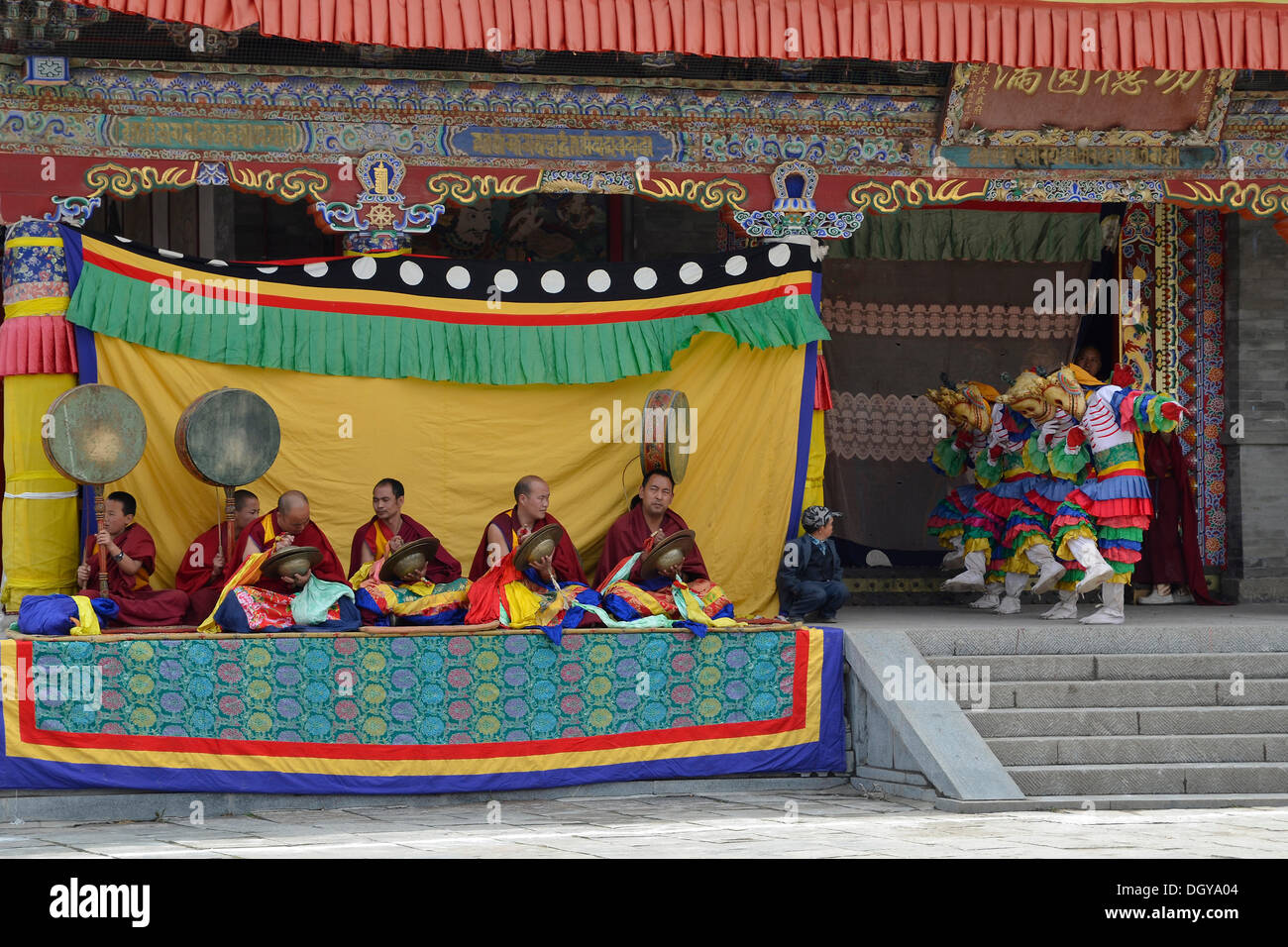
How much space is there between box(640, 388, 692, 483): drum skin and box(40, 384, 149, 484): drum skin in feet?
8.34

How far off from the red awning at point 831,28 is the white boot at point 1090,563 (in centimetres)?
248

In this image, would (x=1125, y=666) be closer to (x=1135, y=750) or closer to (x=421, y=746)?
(x=1135, y=750)

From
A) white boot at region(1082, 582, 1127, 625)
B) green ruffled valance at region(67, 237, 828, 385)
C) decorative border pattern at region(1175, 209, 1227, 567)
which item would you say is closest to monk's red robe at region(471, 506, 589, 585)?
green ruffled valance at region(67, 237, 828, 385)

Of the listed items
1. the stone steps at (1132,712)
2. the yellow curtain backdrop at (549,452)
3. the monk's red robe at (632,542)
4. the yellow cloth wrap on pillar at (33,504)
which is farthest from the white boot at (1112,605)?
the yellow cloth wrap on pillar at (33,504)

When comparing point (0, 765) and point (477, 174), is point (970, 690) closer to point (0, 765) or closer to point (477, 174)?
point (477, 174)

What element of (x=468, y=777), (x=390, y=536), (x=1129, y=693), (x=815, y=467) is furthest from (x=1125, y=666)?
(x=390, y=536)

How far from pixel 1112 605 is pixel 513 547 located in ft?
10.6

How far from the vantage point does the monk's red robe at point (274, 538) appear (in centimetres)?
797

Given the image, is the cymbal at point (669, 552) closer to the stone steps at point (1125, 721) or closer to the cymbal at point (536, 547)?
→ the cymbal at point (536, 547)

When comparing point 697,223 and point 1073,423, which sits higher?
point 697,223

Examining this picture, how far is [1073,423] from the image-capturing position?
9281mm

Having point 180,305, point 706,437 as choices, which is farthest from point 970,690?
point 180,305

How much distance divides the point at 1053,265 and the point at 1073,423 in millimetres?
2314

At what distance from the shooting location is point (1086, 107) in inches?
365
